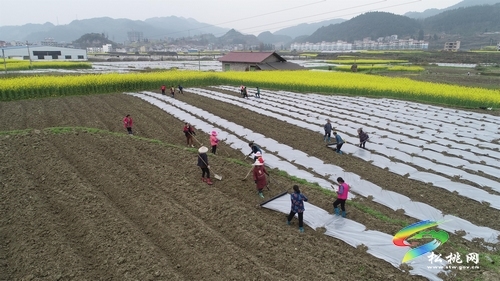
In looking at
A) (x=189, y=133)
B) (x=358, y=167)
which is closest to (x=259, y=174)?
(x=358, y=167)

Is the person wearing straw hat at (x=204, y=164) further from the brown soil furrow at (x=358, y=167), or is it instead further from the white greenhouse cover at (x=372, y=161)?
the brown soil furrow at (x=358, y=167)

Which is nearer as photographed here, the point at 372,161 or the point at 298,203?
the point at 298,203

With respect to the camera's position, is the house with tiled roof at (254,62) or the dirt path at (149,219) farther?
the house with tiled roof at (254,62)

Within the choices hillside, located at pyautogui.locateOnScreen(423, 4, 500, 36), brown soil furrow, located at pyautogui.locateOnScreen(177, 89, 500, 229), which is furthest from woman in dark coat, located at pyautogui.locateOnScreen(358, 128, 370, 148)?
hillside, located at pyautogui.locateOnScreen(423, 4, 500, 36)

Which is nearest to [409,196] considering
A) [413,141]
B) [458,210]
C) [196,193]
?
[458,210]

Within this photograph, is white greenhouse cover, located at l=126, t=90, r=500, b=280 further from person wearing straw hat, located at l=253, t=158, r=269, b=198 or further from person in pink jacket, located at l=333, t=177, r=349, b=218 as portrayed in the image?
person wearing straw hat, located at l=253, t=158, r=269, b=198

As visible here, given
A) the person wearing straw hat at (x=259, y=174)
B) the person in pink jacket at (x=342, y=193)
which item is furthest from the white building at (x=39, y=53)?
the person in pink jacket at (x=342, y=193)

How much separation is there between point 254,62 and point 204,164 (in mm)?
34034

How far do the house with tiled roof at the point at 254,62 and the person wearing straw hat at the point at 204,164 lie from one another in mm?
33193

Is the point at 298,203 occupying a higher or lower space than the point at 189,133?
lower

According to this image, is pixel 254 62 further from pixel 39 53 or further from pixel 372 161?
pixel 39 53

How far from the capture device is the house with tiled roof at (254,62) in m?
41.7

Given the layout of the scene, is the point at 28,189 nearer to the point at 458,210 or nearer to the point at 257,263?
the point at 257,263

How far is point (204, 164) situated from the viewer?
31.0 ft
